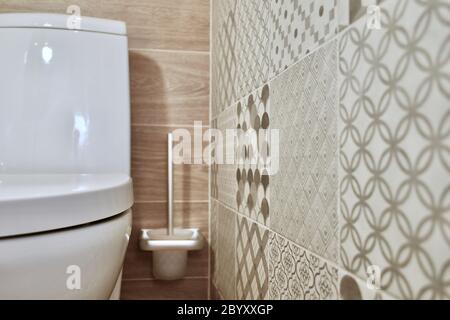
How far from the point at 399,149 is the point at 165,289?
99cm

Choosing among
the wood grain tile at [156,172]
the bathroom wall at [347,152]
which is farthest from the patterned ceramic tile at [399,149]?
the wood grain tile at [156,172]

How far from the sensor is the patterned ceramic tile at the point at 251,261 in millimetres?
697

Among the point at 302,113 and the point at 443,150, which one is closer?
the point at 443,150

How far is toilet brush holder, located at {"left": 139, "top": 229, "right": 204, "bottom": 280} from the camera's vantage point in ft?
3.54

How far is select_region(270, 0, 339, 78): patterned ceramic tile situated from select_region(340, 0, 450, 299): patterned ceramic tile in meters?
0.05

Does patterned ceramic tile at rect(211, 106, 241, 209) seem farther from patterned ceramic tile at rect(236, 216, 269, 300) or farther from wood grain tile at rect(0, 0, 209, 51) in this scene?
wood grain tile at rect(0, 0, 209, 51)

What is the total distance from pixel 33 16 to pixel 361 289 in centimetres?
97

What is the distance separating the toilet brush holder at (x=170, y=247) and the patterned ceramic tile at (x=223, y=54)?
347 millimetres

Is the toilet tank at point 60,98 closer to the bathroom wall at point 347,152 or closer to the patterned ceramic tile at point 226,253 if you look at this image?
the patterned ceramic tile at point 226,253

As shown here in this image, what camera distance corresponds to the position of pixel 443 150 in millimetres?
303

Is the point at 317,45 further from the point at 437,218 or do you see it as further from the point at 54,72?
the point at 54,72

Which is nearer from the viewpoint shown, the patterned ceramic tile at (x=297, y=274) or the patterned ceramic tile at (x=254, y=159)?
the patterned ceramic tile at (x=297, y=274)
